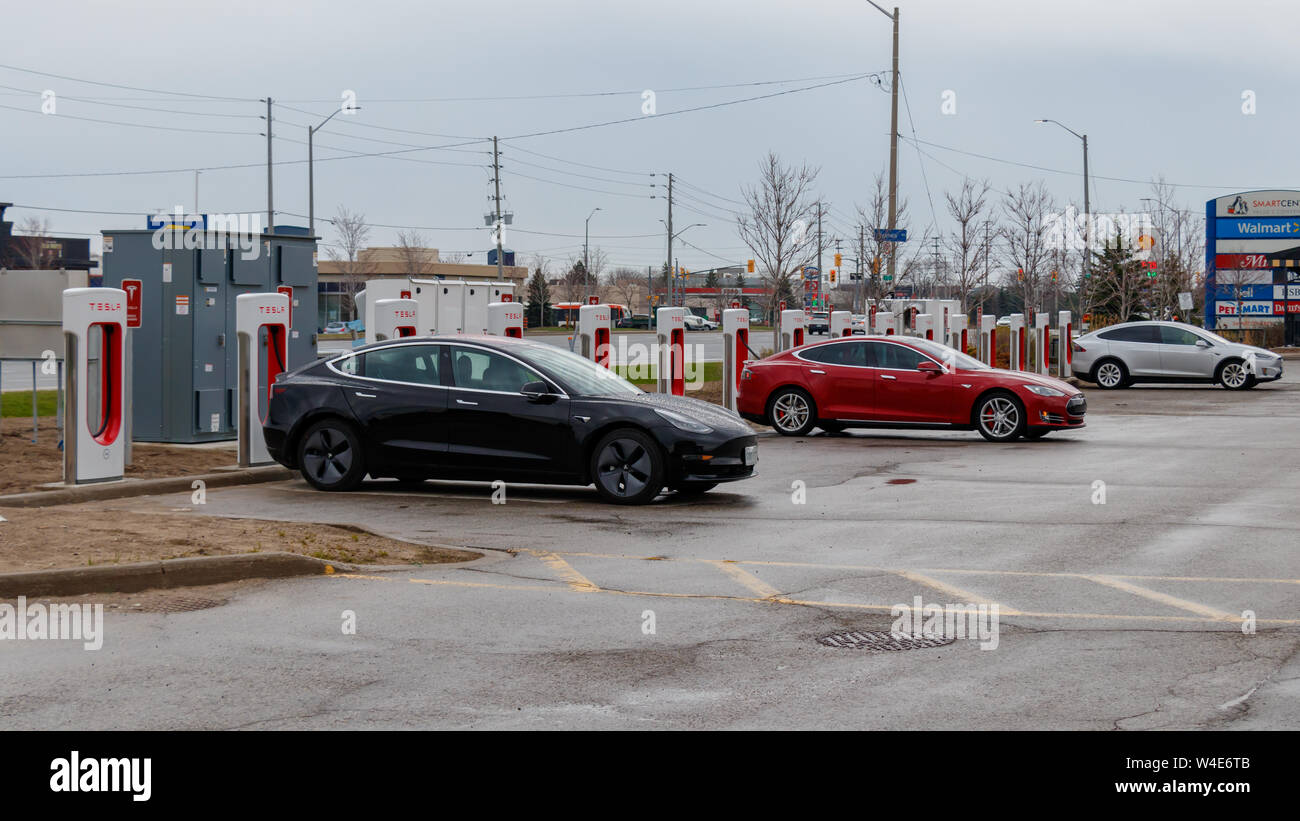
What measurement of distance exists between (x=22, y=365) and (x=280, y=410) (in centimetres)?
3296

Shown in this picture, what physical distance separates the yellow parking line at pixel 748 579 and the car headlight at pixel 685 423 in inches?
119

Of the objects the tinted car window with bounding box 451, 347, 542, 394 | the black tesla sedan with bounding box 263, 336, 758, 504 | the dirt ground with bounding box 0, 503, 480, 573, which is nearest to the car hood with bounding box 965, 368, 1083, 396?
the black tesla sedan with bounding box 263, 336, 758, 504

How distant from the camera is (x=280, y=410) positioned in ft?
46.0

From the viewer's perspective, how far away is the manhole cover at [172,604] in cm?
802

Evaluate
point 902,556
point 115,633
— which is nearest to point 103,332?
point 115,633

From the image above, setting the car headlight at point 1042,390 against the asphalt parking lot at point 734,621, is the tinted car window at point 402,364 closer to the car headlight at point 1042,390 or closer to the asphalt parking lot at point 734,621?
the asphalt parking lot at point 734,621

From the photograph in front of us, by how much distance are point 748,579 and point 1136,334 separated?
25.8 metres

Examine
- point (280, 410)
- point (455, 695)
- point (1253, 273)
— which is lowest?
point (455, 695)

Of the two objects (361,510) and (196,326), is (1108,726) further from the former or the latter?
(196,326)

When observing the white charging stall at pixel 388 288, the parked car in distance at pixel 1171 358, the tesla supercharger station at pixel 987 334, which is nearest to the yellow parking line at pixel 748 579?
the white charging stall at pixel 388 288

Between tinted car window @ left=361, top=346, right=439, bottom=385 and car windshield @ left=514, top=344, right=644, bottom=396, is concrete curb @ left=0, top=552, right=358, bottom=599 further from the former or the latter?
tinted car window @ left=361, top=346, right=439, bottom=385

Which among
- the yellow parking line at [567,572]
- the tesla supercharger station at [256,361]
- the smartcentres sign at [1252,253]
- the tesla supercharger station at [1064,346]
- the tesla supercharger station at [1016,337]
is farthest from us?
the smartcentres sign at [1252,253]

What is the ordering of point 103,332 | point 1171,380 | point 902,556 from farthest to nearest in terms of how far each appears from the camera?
point 1171,380 → point 103,332 → point 902,556
